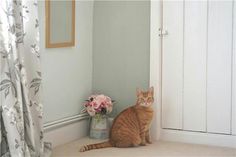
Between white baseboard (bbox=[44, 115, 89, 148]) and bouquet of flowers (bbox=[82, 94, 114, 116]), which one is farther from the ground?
bouquet of flowers (bbox=[82, 94, 114, 116])

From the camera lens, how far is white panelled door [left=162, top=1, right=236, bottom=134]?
334cm

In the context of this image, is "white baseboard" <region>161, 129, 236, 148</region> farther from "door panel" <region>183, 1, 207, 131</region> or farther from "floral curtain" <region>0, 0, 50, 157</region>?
"floral curtain" <region>0, 0, 50, 157</region>

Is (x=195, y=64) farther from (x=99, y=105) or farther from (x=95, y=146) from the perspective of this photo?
(x=95, y=146)

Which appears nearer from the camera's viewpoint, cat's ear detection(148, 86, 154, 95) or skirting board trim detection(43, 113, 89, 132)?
skirting board trim detection(43, 113, 89, 132)

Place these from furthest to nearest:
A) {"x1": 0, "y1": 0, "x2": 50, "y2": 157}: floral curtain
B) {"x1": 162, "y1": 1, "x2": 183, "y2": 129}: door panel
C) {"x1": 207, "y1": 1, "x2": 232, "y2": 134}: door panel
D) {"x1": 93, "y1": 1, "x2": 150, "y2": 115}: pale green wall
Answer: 1. {"x1": 93, "y1": 1, "x2": 150, "y2": 115}: pale green wall
2. {"x1": 162, "y1": 1, "x2": 183, "y2": 129}: door panel
3. {"x1": 207, "y1": 1, "x2": 232, "y2": 134}: door panel
4. {"x1": 0, "y1": 0, "x2": 50, "y2": 157}: floral curtain

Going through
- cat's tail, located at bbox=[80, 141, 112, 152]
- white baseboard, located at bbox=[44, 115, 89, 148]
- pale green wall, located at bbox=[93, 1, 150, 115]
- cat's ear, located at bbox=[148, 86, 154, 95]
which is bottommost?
cat's tail, located at bbox=[80, 141, 112, 152]

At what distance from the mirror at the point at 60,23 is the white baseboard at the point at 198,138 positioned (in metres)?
1.12

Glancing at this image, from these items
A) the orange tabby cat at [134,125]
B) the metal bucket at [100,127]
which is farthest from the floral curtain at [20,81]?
the metal bucket at [100,127]

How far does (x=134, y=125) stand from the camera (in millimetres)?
3307

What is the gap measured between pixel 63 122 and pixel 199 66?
47.4 inches

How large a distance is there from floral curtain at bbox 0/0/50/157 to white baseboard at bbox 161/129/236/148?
3.78ft

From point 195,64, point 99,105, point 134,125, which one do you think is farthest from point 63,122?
point 195,64

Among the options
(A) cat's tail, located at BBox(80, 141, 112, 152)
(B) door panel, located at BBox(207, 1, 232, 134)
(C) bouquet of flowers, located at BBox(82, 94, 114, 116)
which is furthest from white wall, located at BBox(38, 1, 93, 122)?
(B) door panel, located at BBox(207, 1, 232, 134)

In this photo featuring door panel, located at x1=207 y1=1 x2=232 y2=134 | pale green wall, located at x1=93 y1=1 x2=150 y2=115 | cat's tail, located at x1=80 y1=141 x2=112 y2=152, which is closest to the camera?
cat's tail, located at x1=80 y1=141 x2=112 y2=152
